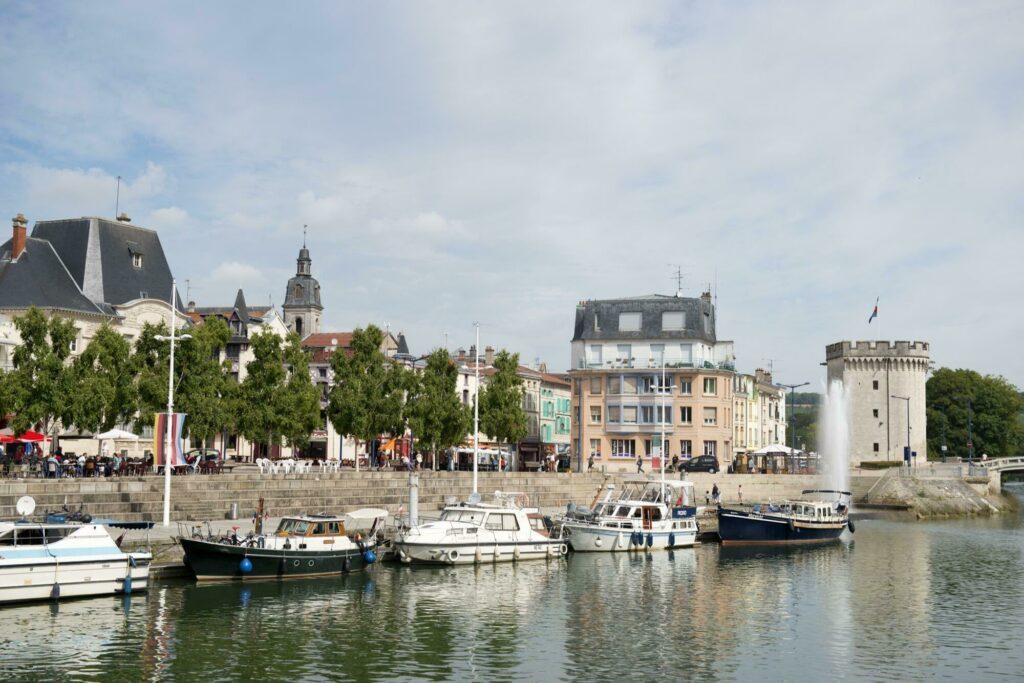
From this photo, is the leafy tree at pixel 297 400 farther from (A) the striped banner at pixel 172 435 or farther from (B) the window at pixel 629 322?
(B) the window at pixel 629 322

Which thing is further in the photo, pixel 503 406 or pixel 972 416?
pixel 972 416

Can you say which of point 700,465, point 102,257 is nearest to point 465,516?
point 700,465

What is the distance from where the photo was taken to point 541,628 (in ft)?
102

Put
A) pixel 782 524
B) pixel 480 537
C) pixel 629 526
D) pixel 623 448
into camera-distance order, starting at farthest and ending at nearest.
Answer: pixel 623 448
pixel 782 524
pixel 629 526
pixel 480 537

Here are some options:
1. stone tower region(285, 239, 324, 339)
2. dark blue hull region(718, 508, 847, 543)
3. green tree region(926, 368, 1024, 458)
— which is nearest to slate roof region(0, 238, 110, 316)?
dark blue hull region(718, 508, 847, 543)

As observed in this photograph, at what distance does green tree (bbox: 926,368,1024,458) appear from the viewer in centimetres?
12056

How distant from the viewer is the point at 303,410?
64562 mm

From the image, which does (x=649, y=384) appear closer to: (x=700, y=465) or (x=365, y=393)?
(x=700, y=465)

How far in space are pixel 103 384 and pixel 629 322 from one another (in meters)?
47.9

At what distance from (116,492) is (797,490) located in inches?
2185

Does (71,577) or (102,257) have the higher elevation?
(102,257)

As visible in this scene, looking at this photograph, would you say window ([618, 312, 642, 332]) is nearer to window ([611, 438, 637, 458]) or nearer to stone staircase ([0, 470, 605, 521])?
window ([611, 438, 637, 458])

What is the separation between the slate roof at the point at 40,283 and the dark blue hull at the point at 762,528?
44.4 meters

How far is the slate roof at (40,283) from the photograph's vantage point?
69.3m
